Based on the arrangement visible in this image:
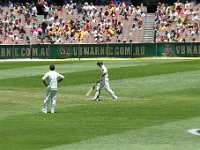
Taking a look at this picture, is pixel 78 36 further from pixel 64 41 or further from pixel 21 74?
pixel 21 74

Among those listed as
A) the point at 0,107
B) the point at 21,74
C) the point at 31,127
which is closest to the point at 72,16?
the point at 21,74

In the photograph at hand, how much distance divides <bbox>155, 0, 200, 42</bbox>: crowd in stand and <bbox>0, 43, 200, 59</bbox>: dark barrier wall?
2701 millimetres

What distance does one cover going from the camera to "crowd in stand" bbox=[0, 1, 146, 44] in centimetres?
7562

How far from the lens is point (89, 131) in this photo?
2339 centimetres

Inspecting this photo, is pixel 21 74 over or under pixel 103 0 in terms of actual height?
under

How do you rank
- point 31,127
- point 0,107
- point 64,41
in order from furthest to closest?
point 64,41 → point 0,107 → point 31,127

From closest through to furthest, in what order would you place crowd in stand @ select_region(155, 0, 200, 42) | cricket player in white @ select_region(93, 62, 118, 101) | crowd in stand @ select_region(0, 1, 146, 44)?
cricket player in white @ select_region(93, 62, 118, 101)
crowd in stand @ select_region(155, 0, 200, 42)
crowd in stand @ select_region(0, 1, 146, 44)

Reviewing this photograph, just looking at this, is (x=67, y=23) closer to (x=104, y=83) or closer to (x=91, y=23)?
(x=91, y=23)

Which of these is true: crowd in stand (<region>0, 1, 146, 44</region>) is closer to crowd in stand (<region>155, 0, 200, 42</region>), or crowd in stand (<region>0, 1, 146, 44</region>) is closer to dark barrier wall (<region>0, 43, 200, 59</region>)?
crowd in stand (<region>155, 0, 200, 42</region>)

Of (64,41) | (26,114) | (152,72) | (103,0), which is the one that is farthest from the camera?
(103,0)

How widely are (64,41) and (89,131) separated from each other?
174 feet

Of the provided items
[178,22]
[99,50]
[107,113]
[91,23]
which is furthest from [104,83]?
[91,23]

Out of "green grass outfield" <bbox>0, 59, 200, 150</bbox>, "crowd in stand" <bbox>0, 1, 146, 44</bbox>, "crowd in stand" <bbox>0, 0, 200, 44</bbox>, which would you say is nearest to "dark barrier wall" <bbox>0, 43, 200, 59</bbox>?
"crowd in stand" <bbox>0, 0, 200, 44</bbox>

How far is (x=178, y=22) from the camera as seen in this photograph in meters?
73.2
